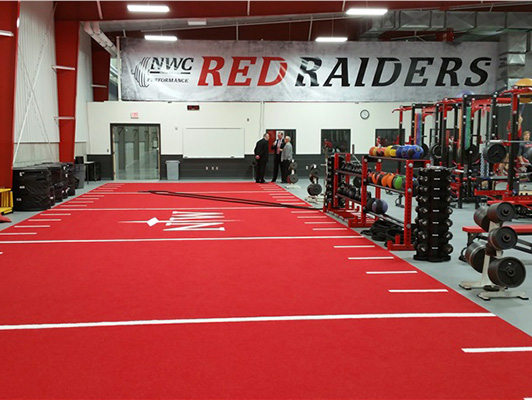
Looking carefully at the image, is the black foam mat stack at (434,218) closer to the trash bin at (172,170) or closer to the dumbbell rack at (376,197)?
the dumbbell rack at (376,197)

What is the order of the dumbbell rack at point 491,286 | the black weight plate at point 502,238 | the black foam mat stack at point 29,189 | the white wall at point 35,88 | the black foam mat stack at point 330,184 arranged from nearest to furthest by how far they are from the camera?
1. the black weight plate at point 502,238
2. the dumbbell rack at point 491,286
3. the black foam mat stack at point 330,184
4. the black foam mat stack at point 29,189
5. the white wall at point 35,88

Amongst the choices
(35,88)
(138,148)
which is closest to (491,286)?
(35,88)

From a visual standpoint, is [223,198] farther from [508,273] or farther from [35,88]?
[508,273]

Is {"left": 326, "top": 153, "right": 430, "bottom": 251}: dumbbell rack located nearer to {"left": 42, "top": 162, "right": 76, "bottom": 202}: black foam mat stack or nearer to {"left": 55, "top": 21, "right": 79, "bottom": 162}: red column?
{"left": 42, "top": 162, "right": 76, "bottom": 202}: black foam mat stack

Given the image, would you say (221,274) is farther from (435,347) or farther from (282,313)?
(435,347)

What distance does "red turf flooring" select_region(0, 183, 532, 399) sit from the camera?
9.79 ft

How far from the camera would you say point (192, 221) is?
877 cm

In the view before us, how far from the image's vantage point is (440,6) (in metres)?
13.5

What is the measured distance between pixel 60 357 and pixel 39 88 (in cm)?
1051

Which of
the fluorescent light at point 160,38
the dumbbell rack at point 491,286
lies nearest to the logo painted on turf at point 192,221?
the dumbbell rack at point 491,286

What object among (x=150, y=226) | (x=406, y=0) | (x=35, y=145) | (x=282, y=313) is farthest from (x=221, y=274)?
(x=406, y=0)

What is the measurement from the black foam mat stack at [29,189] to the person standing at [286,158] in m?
7.53

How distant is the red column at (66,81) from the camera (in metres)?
13.7

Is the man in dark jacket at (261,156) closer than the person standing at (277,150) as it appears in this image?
Yes
